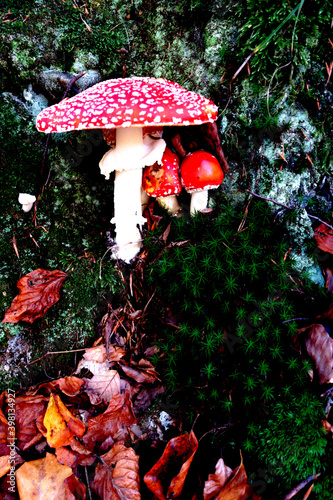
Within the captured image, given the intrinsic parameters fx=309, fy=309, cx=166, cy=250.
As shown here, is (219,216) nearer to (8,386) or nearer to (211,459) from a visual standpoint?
(211,459)

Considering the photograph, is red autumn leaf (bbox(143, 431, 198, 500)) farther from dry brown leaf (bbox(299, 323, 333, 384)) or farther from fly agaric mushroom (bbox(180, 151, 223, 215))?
fly agaric mushroom (bbox(180, 151, 223, 215))

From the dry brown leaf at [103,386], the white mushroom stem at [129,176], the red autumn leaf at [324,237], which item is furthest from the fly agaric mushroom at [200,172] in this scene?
the dry brown leaf at [103,386]

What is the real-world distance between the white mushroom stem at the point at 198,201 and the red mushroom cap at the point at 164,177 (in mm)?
178

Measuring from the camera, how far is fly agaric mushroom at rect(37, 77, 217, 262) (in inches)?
76.5

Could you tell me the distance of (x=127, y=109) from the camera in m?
1.94

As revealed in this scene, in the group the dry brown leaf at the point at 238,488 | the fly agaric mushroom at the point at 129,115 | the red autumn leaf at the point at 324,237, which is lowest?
the dry brown leaf at the point at 238,488

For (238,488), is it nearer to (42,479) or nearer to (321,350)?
(321,350)

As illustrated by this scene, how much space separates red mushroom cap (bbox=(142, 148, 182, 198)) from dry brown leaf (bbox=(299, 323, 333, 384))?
1532mm

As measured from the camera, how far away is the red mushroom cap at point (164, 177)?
2.66 meters

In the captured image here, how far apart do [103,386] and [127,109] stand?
6.53 ft

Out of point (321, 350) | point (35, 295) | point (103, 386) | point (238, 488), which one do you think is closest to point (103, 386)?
point (103, 386)

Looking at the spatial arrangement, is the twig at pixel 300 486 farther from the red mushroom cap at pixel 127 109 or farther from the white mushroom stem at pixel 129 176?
the red mushroom cap at pixel 127 109

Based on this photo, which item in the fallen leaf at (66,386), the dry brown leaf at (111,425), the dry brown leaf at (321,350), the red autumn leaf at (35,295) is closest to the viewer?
the dry brown leaf at (321,350)

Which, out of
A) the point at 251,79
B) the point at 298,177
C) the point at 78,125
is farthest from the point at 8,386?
the point at 251,79
